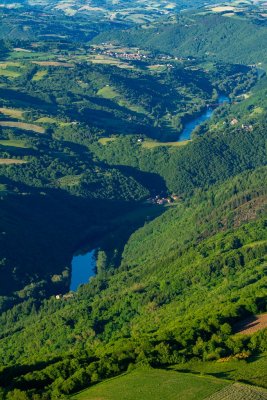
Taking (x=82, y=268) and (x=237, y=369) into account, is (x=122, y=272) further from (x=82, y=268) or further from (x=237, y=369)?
(x=237, y=369)

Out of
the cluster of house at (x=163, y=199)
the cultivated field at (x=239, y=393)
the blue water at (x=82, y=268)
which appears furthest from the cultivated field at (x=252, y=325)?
the cluster of house at (x=163, y=199)

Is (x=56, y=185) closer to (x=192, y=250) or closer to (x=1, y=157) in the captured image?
(x=1, y=157)

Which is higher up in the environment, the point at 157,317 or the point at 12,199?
the point at 12,199

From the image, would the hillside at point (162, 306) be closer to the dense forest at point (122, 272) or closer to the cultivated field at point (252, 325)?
the dense forest at point (122, 272)

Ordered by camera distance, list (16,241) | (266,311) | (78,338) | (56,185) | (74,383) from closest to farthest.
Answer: (74,383)
(266,311)
(78,338)
(16,241)
(56,185)

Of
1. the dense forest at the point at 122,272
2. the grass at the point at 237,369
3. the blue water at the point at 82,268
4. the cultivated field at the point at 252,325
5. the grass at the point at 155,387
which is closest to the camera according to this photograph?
the grass at the point at 155,387

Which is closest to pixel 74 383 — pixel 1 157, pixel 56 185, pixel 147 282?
pixel 147 282
